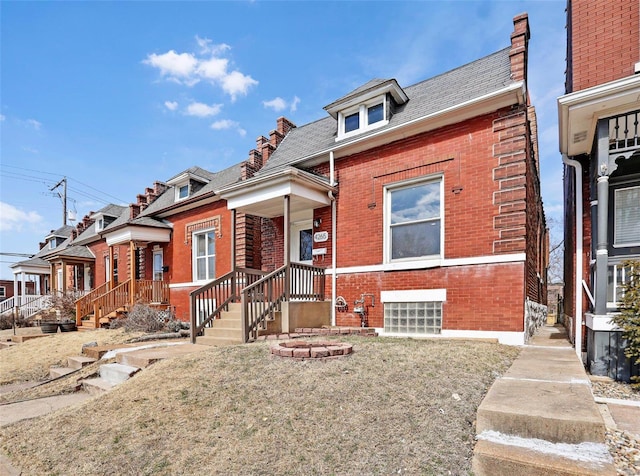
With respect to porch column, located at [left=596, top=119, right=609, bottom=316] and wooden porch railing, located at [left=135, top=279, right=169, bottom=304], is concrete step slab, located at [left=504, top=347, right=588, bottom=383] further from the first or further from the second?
wooden porch railing, located at [left=135, top=279, right=169, bottom=304]

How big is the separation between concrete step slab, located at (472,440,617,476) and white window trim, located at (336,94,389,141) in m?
7.79

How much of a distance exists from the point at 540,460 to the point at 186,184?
50.8 ft

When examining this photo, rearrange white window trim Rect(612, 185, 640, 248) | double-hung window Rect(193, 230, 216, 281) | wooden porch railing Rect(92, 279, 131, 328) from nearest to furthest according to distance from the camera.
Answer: white window trim Rect(612, 185, 640, 248)
double-hung window Rect(193, 230, 216, 281)
wooden porch railing Rect(92, 279, 131, 328)

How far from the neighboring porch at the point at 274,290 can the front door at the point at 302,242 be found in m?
0.57

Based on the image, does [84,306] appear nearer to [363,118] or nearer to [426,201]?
[363,118]

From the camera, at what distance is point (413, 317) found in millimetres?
7965

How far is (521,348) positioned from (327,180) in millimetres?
5763

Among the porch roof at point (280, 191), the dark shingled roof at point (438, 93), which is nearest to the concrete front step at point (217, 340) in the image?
the porch roof at point (280, 191)

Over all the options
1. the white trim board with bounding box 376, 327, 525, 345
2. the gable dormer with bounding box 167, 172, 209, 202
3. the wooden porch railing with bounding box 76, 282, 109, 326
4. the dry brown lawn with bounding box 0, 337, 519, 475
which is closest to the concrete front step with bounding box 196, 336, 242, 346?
the dry brown lawn with bounding box 0, 337, 519, 475

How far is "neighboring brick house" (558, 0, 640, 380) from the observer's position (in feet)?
17.8

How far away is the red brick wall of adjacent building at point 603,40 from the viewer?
619cm

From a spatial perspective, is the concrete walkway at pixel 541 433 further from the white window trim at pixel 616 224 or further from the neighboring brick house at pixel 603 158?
the white window trim at pixel 616 224

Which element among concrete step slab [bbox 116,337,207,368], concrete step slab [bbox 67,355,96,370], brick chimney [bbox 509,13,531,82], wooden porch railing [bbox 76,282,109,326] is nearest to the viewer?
concrete step slab [bbox 116,337,207,368]

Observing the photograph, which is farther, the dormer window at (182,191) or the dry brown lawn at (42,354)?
the dormer window at (182,191)
